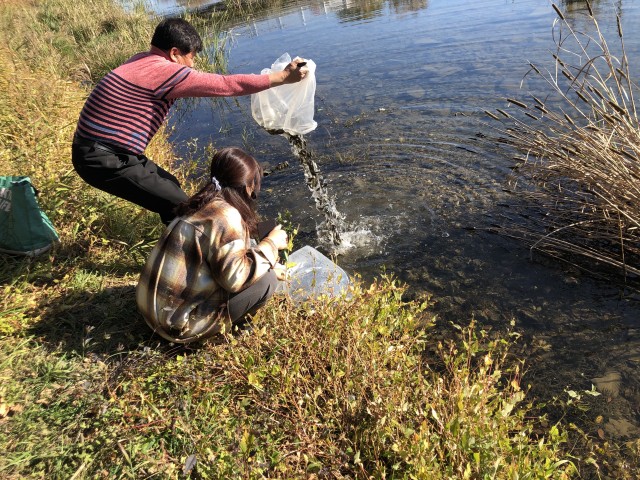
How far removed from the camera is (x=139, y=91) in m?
2.91

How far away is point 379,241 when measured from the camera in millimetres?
4738

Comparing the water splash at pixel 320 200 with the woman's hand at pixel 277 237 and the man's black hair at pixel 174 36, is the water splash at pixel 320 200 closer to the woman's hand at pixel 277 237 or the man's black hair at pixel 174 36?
the man's black hair at pixel 174 36

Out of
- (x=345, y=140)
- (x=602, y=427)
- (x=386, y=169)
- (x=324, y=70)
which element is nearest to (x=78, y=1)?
(x=324, y=70)

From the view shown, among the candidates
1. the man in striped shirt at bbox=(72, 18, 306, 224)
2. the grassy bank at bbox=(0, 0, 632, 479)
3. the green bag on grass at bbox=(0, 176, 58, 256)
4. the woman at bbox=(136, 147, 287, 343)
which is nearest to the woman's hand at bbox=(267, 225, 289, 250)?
the woman at bbox=(136, 147, 287, 343)

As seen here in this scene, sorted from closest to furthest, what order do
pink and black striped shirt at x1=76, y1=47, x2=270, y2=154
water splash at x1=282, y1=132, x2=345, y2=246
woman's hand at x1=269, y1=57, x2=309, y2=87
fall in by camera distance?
pink and black striped shirt at x1=76, y1=47, x2=270, y2=154
woman's hand at x1=269, y1=57, x2=309, y2=87
water splash at x1=282, y1=132, x2=345, y2=246

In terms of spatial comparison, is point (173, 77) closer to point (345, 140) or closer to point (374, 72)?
point (345, 140)

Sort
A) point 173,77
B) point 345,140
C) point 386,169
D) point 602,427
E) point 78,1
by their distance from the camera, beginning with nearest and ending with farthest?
point 602,427 → point 173,77 → point 386,169 → point 345,140 → point 78,1

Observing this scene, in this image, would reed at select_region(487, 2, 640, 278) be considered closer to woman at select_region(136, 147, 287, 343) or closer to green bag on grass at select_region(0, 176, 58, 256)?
woman at select_region(136, 147, 287, 343)

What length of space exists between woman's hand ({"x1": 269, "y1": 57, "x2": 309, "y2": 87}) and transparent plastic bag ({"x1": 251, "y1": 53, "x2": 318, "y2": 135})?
451mm

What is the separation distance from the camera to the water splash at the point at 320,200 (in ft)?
15.5

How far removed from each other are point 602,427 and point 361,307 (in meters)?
1.59

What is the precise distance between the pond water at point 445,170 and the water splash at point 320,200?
0.14 metres

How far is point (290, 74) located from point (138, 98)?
1.04 metres

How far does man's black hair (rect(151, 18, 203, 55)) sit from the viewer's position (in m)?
2.95
